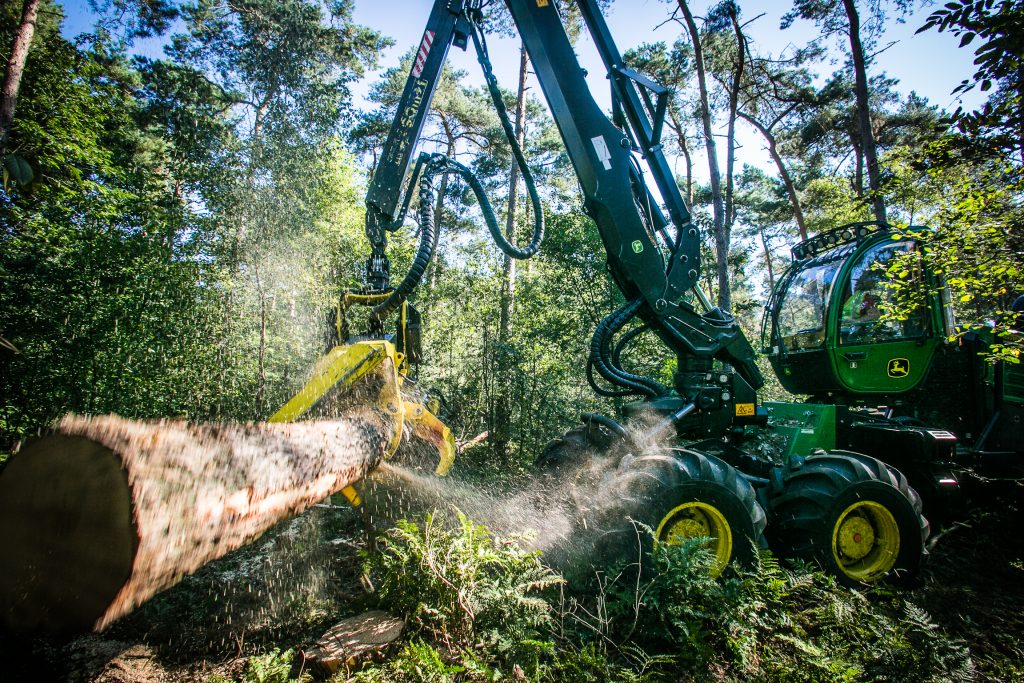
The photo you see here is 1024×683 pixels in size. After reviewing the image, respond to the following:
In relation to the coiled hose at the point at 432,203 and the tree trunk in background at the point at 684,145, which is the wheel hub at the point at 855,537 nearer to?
the coiled hose at the point at 432,203

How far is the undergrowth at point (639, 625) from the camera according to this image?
2.42 metres

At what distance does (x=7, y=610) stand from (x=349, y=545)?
271cm

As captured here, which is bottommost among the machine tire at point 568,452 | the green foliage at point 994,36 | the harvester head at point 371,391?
the machine tire at point 568,452

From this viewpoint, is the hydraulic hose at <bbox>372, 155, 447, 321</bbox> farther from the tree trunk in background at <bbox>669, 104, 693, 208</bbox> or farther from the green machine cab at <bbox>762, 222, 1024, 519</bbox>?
the tree trunk in background at <bbox>669, 104, 693, 208</bbox>

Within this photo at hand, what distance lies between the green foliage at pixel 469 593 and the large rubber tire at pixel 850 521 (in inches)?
75.5

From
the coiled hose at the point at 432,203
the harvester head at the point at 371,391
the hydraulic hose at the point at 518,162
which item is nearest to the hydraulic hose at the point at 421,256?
the coiled hose at the point at 432,203

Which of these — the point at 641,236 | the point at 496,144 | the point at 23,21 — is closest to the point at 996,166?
the point at 641,236

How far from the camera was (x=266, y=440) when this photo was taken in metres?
2.19

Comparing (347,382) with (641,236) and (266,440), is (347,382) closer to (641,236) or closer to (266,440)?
(266,440)

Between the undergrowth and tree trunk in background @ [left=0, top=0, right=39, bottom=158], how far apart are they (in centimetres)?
924

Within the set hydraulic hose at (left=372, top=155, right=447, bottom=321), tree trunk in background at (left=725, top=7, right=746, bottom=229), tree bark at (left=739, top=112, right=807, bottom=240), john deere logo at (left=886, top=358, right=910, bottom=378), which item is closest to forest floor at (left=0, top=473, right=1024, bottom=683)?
john deere logo at (left=886, top=358, right=910, bottom=378)

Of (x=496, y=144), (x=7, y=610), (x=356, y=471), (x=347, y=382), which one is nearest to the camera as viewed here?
(x=7, y=610)

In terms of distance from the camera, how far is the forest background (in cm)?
505

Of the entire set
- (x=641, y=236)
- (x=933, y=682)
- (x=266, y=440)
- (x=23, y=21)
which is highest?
(x=23, y=21)
